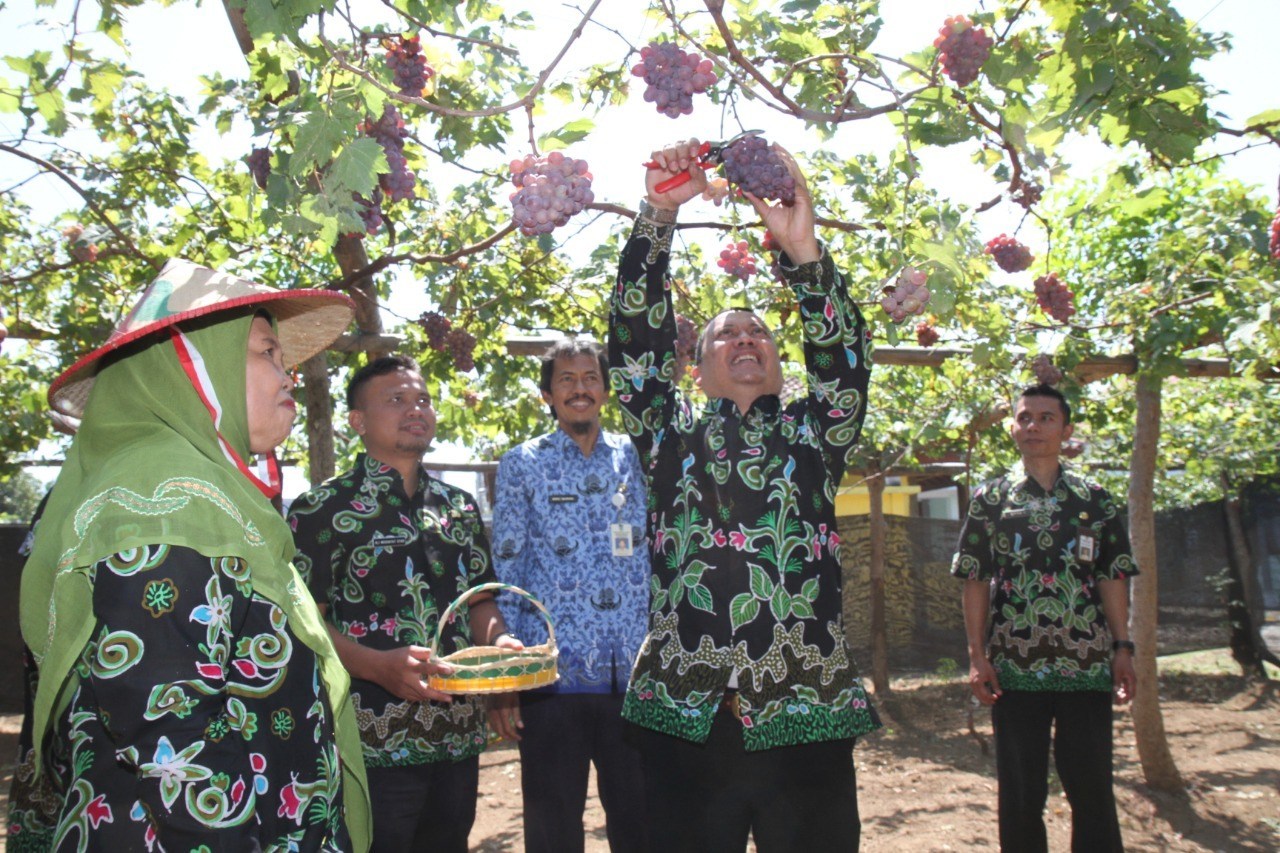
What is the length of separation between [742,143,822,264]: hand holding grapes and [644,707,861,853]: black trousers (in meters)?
1.13

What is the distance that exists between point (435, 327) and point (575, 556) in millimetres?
2019

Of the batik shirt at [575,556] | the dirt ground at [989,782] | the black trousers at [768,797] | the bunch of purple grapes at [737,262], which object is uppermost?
the bunch of purple grapes at [737,262]

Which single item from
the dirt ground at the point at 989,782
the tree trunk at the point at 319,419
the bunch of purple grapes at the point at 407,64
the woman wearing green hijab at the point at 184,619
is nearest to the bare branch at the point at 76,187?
the tree trunk at the point at 319,419

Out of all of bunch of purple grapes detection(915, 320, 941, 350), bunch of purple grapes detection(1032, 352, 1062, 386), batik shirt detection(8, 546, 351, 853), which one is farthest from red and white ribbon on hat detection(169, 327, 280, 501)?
bunch of purple grapes detection(1032, 352, 1062, 386)

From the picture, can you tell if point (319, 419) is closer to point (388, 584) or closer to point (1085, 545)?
point (388, 584)

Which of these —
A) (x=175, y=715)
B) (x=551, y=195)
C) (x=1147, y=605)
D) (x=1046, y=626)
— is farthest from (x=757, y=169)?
(x=1147, y=605)

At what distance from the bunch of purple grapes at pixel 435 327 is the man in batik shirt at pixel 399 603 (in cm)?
170

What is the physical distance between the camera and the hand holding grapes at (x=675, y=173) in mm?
2502

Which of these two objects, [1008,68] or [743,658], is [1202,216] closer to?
[1008,68]

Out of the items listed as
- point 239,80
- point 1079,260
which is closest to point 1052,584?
point 239,80

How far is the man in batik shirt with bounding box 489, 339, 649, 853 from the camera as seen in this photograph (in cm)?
334

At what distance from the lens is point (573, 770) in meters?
3.33

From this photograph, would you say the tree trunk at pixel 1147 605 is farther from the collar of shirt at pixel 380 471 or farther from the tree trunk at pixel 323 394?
the collar of shirt at pixel 380 471

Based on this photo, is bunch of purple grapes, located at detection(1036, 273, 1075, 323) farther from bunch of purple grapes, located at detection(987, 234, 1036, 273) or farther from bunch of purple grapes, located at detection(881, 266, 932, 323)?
bunch of purple grapes, located at detection(881, 266, 932, 323)
